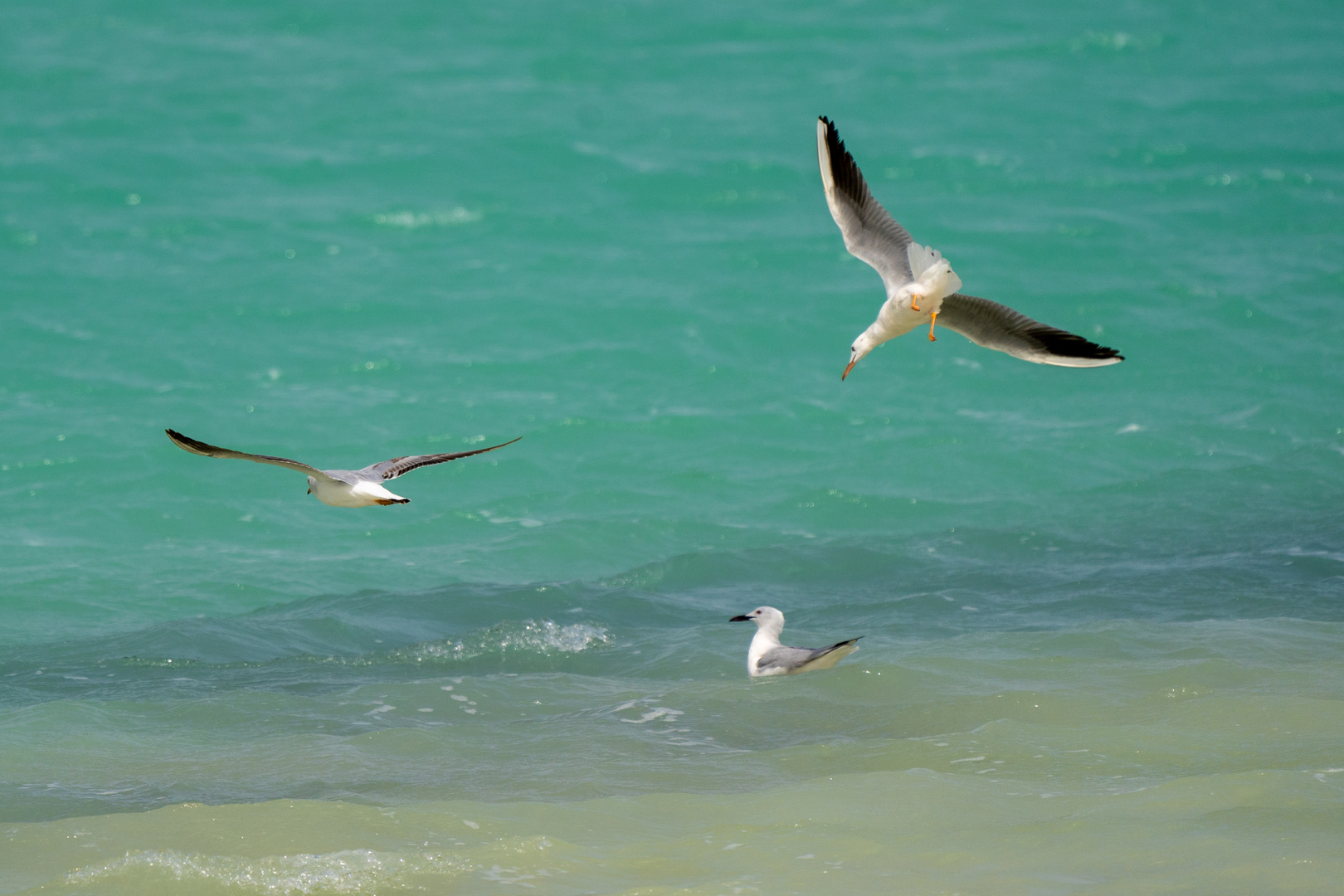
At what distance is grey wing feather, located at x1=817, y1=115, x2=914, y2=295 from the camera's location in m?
8.10

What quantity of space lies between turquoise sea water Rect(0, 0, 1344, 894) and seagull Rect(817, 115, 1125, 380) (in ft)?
6.83

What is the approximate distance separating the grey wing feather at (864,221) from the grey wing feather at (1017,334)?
384mm

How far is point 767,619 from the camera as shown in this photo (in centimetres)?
970

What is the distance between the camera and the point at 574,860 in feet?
20.1

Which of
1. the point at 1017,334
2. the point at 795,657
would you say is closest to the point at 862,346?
the point at 1017,334

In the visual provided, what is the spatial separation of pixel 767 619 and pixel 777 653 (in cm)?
51

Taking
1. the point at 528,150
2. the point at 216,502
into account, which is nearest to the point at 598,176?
the point at 528,150

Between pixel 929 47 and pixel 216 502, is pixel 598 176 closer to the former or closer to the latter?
pixel 929 47

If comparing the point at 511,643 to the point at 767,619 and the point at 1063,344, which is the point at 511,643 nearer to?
the point at 767,619

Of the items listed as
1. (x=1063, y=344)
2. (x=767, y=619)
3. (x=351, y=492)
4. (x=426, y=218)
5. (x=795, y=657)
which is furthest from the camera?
(x=426, y=218)

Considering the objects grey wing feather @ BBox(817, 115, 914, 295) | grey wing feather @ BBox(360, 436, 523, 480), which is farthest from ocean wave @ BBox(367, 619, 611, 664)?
grey wing feather @ BBox(817, 115, 914, 295)

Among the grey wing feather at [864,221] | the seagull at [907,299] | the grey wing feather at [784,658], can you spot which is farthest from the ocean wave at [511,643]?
the grey wing feather at [864,221]

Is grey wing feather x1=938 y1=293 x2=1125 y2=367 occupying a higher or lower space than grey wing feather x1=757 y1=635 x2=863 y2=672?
higher

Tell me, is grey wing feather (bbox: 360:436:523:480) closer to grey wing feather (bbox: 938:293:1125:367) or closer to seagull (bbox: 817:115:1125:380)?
seagull (bbox: 817:115:1125:380)
